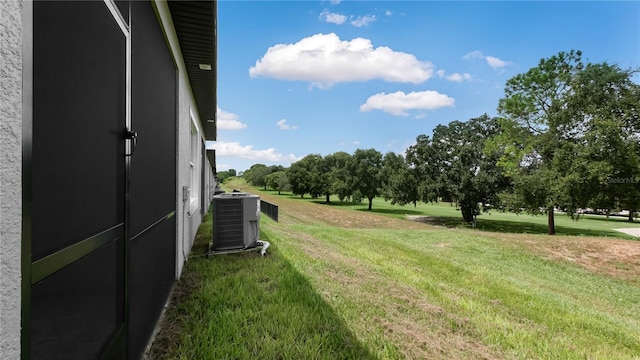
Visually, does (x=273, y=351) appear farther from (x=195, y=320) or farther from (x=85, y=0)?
(x=85, y=0)

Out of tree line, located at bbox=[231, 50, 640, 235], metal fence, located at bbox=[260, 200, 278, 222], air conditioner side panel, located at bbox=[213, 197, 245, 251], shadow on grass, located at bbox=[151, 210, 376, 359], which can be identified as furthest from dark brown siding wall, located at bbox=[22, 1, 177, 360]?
tree line, located at bbox=[231, 50, 640, 235]

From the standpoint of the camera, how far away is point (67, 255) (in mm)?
1182

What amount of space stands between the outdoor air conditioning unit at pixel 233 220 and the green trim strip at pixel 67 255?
3.58m

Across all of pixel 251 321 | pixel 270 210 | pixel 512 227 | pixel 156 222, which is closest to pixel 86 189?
A: pixel 156 222

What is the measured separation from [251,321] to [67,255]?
2149 mm

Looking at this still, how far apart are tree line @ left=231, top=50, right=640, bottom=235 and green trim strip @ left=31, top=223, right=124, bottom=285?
68.8 feet

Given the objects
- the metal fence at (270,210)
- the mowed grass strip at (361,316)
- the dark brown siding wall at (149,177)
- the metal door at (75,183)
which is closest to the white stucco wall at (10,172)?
the metal door at (75,183)

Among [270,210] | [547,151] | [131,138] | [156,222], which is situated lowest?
[270,210]

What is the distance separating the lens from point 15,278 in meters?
0.86

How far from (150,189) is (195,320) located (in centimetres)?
137

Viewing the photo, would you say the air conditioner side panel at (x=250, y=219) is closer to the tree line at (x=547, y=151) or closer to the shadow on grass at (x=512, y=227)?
the tree line at (x=547, y=151)

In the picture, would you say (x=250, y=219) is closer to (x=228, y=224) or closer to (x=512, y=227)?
(x=228, y=224)

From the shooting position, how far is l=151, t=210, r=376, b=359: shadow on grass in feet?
8.32

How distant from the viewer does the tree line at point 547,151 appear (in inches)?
652
